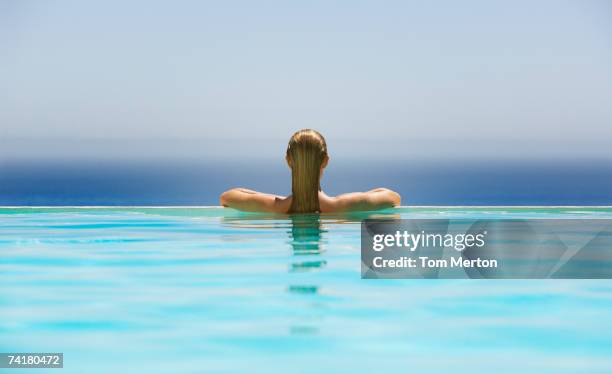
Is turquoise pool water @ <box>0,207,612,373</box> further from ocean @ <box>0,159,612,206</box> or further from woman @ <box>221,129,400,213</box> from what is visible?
ocean @ <box>0,159,612,206</box>

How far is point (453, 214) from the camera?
5.37 m

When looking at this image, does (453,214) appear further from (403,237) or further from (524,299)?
(524,299)

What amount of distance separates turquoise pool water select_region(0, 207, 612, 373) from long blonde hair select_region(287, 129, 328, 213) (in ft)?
2.39

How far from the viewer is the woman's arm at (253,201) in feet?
16.4

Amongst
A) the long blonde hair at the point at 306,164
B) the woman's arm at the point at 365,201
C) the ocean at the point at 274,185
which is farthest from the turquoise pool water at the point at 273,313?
the ocean at the point at 274,185

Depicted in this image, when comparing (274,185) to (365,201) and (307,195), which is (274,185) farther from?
(307,195)

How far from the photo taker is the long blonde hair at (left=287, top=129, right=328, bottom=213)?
15.6 ft

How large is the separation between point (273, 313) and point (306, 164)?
85.0 inches

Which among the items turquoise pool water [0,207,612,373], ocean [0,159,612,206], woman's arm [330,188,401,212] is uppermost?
ocean [0,159,612,206]

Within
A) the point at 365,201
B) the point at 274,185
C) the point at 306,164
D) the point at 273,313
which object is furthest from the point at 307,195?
the point at 274,185

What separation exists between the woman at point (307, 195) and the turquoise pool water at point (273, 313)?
734 millimetres

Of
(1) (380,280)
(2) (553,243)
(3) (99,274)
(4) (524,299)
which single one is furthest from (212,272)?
(2) (553,243)

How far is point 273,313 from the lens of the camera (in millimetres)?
2666

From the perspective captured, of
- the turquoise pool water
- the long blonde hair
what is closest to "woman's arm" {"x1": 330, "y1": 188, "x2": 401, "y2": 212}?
the long blonde hair
